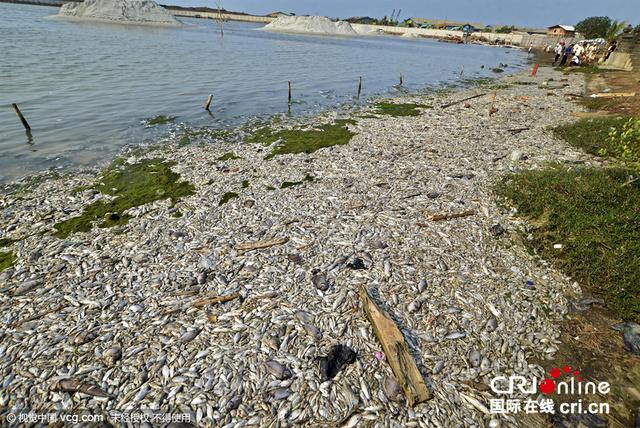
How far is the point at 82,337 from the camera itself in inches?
233

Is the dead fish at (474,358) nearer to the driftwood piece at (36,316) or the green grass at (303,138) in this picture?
the driftwood piece at (36,316)

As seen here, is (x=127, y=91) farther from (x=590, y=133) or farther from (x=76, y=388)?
(x=590, y=133)

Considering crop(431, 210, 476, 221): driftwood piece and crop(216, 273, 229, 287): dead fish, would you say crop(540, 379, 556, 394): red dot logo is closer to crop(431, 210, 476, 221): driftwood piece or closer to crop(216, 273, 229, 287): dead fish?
crop(431, 210, 476, 221): driftwood piece

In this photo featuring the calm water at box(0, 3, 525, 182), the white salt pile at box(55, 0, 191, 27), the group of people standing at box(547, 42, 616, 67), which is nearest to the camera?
the calm water at box(0, 3, 525, 182)

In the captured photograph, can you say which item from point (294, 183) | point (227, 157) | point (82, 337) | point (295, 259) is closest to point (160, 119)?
point (227, 157)

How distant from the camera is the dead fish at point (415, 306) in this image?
22.2 feet

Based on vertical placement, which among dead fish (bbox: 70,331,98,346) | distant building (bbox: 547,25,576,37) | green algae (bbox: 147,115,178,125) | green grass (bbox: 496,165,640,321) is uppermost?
distant building (bbox: 547,25,576,37)

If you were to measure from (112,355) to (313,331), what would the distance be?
4.04 meters

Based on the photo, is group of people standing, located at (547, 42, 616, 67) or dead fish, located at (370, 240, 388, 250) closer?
dead fish, located at (370, 240, 388, 250)

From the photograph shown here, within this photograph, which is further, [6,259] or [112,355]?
[6,259]

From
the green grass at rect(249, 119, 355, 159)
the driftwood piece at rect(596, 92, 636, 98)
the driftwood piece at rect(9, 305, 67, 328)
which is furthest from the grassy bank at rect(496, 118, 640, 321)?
the driftwood piece at rect(596, 92, 636, 98)

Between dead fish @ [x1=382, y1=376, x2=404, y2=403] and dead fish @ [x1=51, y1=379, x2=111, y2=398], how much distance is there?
496 centimetres

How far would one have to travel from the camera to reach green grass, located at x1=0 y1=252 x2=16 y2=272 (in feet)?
25.6

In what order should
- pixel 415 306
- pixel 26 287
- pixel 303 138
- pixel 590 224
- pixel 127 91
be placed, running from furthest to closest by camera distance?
pixel 127 91
pixel 303 138
pixel 590 224
pixel 26 287
pixel 415 306
